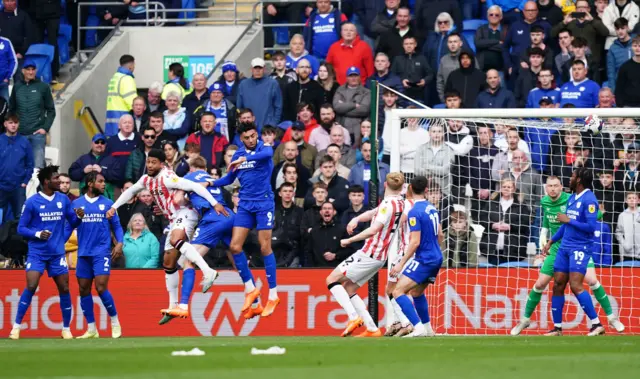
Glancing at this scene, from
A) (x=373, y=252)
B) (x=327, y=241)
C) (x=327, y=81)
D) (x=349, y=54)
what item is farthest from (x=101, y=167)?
(x=373, y=252)

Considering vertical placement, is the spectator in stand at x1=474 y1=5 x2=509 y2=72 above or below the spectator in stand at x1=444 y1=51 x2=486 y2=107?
above

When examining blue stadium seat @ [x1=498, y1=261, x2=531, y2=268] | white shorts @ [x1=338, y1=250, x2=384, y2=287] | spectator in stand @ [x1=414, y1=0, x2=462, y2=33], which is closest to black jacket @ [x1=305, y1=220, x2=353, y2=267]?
blue stadium seat @ [x1=498, y1=261, x2=531, y2=268]

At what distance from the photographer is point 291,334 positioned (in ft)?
56.6

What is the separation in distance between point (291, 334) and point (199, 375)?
871 centimetres

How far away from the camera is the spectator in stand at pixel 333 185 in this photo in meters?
17.9

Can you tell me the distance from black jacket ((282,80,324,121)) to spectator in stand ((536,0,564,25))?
3981 millimetres

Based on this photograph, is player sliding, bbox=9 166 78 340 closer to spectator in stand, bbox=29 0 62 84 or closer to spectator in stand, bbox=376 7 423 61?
spectator in stand, bbox=376 7 423 61

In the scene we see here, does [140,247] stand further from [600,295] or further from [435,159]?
[600,295]

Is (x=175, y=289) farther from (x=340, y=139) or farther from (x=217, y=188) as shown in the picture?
(x=340, y=139)

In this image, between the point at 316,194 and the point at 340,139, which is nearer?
the point at 316,194

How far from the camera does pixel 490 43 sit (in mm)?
20156

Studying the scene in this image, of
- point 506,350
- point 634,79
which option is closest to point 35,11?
point 634,79

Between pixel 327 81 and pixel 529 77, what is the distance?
3.32 m

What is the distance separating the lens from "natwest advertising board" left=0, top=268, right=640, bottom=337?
16.6 m
